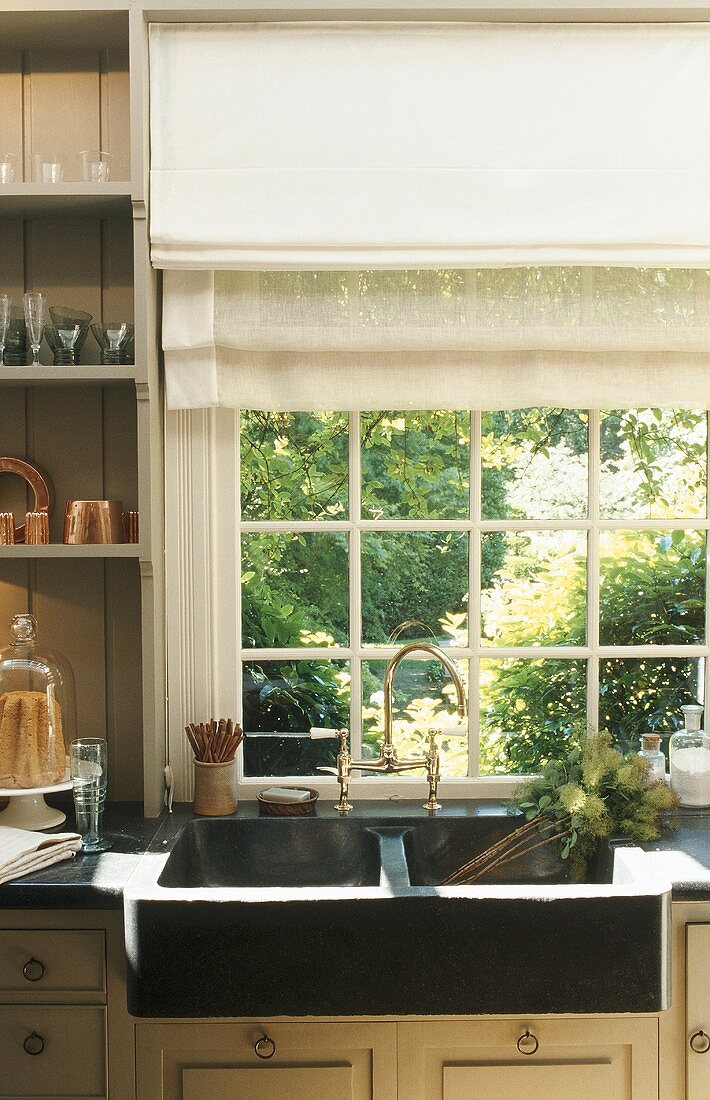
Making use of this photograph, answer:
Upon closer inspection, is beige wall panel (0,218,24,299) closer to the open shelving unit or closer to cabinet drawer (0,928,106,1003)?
the open shelving unit

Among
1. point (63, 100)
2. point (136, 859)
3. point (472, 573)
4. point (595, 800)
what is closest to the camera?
point (136, 859)

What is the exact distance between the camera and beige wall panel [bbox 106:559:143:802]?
2.27 m

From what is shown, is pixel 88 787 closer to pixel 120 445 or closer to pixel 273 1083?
pixel 273 1083

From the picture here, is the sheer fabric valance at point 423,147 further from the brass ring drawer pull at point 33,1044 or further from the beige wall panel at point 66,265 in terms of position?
the brass ring drawer pull at point 33,1044

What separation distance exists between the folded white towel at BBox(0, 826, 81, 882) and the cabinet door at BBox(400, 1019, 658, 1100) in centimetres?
74

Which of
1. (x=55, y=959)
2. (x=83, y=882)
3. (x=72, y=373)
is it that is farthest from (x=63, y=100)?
(x=55, y=959)

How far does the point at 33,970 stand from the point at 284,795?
2.13 ft

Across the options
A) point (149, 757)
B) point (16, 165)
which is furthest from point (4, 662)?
point (16, 165)

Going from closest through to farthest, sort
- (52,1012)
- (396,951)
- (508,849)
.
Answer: (396,951) → (52,1012) → (508,849)

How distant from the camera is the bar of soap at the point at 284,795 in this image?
217cm

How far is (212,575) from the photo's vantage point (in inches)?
90.4

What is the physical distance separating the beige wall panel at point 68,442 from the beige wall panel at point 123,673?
19 centimetres

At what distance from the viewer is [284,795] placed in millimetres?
2184


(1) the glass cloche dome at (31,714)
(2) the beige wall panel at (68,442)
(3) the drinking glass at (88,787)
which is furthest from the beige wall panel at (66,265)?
(3) the drinking glass at (88,787)
